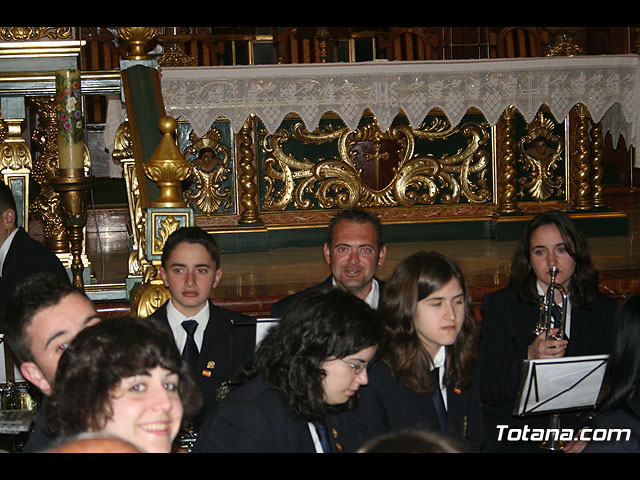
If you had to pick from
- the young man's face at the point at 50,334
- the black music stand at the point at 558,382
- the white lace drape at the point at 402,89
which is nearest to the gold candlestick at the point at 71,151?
the white lace drape at the point at 402,89

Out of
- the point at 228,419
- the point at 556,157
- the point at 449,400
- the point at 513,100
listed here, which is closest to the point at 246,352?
the point at 449,400

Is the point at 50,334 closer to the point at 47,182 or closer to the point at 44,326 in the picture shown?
the point at 44,326

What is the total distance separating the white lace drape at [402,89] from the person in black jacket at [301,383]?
463 centimetres

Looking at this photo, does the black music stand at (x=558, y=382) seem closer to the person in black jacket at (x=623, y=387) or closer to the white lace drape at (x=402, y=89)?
the person in black jacket at (x=623, y=387)

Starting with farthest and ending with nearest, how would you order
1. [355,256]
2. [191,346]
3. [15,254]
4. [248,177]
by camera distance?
[248,177], [15,254], [355,256], [191,346]

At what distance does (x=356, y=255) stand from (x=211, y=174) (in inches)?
144

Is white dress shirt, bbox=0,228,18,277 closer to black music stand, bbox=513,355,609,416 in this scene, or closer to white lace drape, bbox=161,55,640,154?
black music stand, bbox=513,355,609,416

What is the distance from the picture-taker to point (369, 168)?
7426mm

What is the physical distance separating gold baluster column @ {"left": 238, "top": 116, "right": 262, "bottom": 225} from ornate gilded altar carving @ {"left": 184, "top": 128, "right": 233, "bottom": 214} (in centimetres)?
13

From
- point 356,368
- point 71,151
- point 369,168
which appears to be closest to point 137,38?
point 71,151

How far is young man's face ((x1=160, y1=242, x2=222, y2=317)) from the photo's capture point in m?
3.54

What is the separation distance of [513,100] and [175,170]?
382 centimetres

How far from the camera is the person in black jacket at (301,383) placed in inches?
92.1

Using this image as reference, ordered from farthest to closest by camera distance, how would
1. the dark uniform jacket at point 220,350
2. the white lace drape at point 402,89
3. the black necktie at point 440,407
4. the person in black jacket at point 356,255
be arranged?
1. the white lace drape at point 402,89
2. the person in black jacket at point 356,255
3. the dark uniform jacket at point 220,350
4. the black necktie at point 440,407
